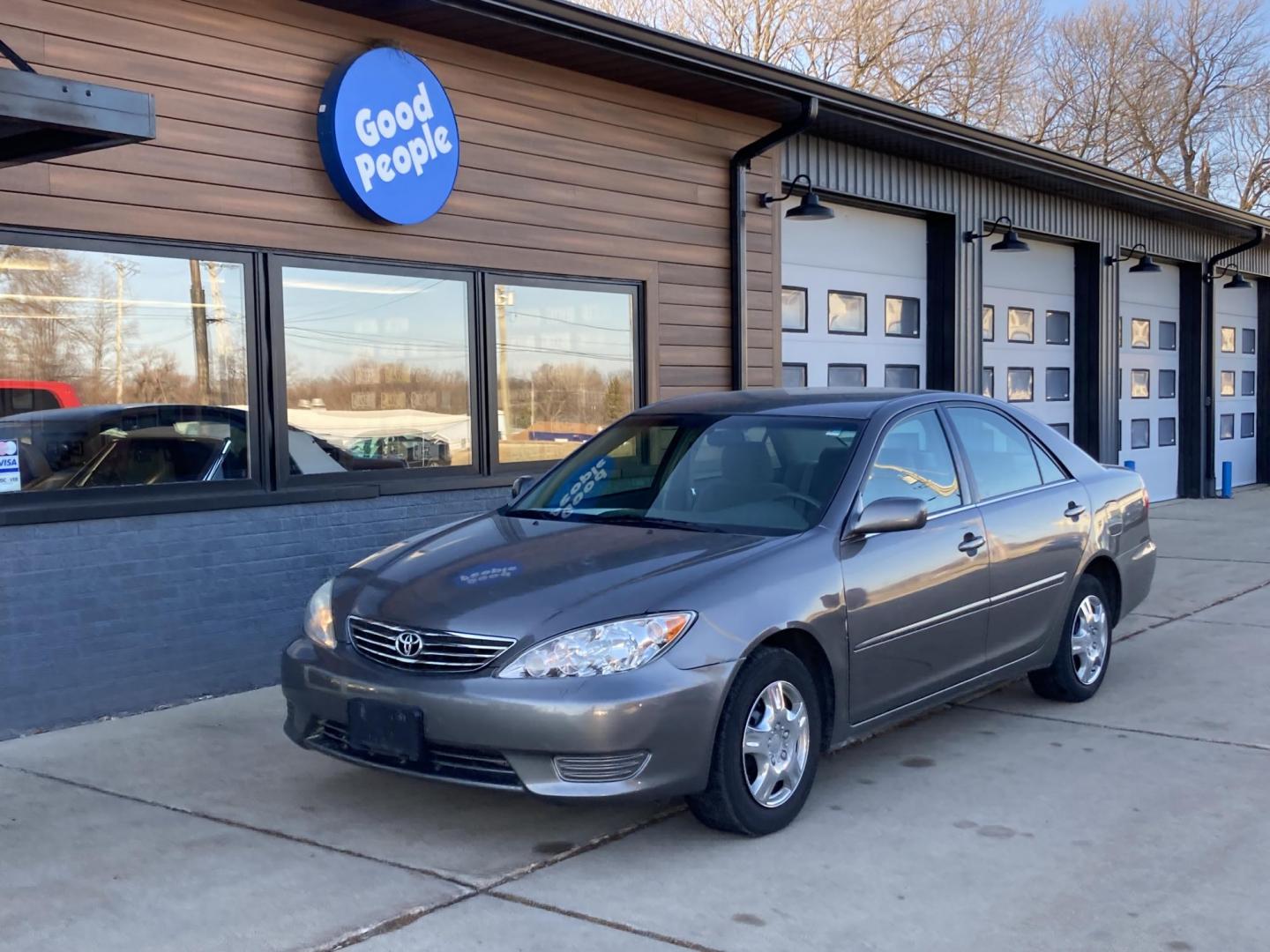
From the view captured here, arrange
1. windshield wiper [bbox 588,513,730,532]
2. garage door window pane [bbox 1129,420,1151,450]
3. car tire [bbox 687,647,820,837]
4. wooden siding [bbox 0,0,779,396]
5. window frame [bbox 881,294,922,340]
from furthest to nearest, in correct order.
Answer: garage door window pane [bbox 1129,420,1151,450] < window frame [bbox 881,294,922,340] < wooden siding [bbox 0,0,779,396] < windshield wiper [bbox 588,513,730,532] < car tire [bbox 687,647,820,837]

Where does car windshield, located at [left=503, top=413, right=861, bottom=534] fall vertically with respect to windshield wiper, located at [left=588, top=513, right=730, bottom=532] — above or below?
above

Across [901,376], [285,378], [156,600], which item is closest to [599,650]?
[156,600]

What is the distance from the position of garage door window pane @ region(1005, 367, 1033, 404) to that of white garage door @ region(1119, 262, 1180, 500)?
83.4 inches

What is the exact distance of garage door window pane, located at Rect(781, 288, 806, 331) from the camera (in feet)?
36.6

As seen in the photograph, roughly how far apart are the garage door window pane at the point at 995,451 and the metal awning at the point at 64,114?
143 inches

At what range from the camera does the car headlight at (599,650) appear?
4250 mm

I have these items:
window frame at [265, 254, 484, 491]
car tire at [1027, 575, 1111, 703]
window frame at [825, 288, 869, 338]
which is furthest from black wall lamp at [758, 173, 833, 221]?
car tire at [1027, 575, 1111, 703]

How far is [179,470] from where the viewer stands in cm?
661

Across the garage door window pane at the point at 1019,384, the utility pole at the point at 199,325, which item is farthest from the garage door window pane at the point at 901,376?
the utility pole at the point at 199,325

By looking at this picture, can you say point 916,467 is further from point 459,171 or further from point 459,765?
point 459,171

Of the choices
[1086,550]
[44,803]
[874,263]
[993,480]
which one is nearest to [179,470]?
[44,803]

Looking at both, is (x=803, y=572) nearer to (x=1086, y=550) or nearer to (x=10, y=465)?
(x=1086, y=550)

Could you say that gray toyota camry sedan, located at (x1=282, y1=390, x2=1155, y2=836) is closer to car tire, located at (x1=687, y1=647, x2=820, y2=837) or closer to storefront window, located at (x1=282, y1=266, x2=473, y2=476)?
car tire, located at (x1=687, y1=647, x2=820, y2=837)

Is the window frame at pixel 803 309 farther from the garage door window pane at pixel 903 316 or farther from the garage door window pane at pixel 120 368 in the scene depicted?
the garage door window pane at pixel 120 368
